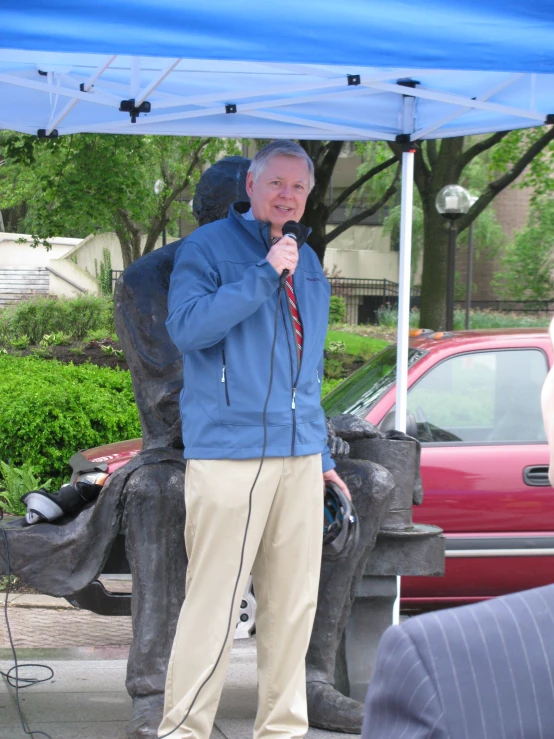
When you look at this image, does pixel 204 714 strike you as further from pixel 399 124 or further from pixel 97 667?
pixel 399 124

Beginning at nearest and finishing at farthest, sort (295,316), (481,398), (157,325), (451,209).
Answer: (295,316), (157,325), (481,398), (451,209)

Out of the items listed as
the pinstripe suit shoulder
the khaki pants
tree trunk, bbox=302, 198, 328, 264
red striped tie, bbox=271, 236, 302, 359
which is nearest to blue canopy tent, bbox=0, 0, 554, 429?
red striped tie, bbox=271, 236, 302, 359

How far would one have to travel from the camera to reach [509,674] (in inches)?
39.7

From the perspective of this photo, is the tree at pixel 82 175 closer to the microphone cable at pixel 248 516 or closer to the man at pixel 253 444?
the man at pixel 253 444

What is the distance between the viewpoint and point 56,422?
7992 millimetres

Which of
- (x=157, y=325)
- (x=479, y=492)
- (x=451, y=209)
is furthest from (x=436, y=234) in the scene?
(x=157, y=325)

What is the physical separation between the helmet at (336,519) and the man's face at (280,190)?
992mm

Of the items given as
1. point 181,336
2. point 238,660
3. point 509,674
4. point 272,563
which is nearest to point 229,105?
point 181,336

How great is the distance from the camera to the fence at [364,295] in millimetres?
33938

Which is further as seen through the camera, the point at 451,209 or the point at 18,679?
the point at 451,209

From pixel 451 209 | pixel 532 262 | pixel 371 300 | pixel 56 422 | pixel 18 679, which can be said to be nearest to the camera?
pixel 18 679

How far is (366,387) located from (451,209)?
27.5 ft

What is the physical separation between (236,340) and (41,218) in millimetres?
11622

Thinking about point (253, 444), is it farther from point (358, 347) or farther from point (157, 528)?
point (358, 347)
